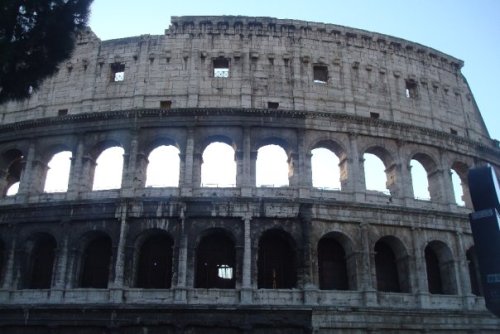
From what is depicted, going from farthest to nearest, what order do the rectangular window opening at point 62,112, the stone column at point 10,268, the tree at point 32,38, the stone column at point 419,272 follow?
the rectangular window opening at point 62,112
the stone column at point 419,272
the stone column at point 10,268
the tree at point 32,38

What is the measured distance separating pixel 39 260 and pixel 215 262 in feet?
23.5

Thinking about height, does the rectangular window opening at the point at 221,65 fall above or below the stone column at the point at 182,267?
above

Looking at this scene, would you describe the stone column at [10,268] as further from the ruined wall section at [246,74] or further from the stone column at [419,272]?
the stone column at [419,272]

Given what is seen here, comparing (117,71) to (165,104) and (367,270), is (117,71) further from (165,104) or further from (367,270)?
(367,270)

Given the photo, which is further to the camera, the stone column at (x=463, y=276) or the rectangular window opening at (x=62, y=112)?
the rectangular window opening at (x=62, y=112)

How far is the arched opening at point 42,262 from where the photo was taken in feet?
59.5

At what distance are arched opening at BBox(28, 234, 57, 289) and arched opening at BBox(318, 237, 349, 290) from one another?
10.4 metres

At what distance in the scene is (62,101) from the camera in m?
20.6

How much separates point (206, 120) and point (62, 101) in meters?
6.77

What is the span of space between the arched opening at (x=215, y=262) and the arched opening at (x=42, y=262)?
18.9 ft

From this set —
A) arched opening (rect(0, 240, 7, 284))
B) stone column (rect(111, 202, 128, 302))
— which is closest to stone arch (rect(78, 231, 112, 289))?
stone column (rect(111, 202, 128, 302))

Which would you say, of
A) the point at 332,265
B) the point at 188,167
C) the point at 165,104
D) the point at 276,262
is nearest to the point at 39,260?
the point at 188,167

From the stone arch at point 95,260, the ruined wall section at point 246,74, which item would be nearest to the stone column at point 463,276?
the ruined wall section at point 246,74

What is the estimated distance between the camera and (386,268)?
18.8 m
